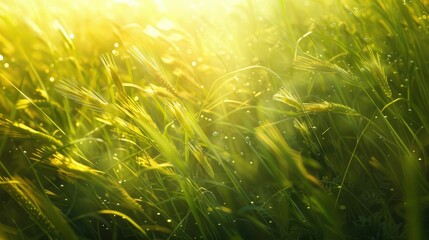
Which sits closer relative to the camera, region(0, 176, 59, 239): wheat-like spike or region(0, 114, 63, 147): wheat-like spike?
region(0, 176, 59, 239): wheat-like spike

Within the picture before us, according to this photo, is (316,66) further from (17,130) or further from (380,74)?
(17,130)

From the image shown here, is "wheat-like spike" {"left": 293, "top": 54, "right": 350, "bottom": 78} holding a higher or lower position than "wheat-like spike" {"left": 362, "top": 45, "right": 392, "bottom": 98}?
higher

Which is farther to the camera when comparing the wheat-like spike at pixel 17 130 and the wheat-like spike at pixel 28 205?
the wheat-like spike at pixel 17 130

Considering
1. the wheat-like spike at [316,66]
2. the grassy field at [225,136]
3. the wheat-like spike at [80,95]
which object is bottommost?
the grassy field at [225,136]

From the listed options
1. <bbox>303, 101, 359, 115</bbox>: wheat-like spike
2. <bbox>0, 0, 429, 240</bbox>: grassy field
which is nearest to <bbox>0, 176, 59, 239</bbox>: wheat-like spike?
<bbox>0, 0, 429, 240</bbox>: grassy field

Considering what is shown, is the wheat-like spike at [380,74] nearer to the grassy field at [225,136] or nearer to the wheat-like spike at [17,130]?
the grassy field at [225,136]

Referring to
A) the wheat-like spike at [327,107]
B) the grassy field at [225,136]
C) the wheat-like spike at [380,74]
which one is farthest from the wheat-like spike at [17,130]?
the wheat-like spike at [380,74]

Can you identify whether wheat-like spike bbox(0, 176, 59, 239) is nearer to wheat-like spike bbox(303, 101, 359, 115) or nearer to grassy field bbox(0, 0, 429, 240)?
grassy field bbox(0, 0, 429, 240)

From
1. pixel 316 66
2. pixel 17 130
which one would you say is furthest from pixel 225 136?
pixel 17 130

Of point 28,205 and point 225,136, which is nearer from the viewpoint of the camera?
point 28,205

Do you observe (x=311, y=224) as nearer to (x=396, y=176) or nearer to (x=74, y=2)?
(x=396, y=176)
